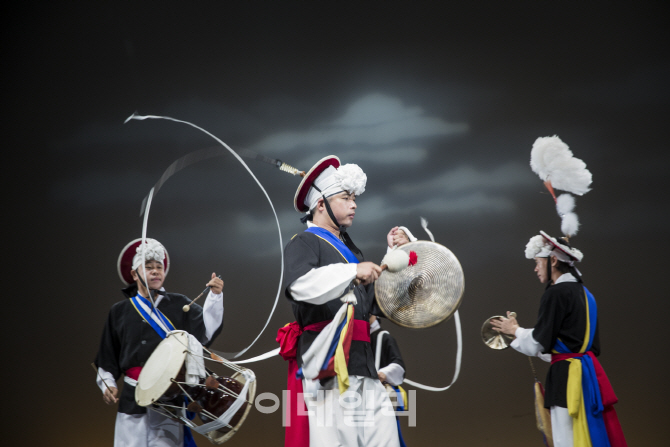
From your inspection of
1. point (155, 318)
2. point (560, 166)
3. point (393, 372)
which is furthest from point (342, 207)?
point (560, 166)

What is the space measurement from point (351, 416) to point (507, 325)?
1.67m

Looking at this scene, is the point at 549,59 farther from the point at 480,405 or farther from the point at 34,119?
the point at 34,119

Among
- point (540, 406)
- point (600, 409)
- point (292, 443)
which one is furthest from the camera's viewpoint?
point (540, 406)

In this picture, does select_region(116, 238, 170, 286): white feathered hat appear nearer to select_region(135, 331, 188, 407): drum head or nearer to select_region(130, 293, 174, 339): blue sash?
select_region(130, 293, 174, 339): blue sash

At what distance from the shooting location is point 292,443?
7.57 ft

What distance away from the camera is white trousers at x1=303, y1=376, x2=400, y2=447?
2.18 m

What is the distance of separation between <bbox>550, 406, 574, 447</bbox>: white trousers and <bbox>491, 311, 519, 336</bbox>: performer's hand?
50cm

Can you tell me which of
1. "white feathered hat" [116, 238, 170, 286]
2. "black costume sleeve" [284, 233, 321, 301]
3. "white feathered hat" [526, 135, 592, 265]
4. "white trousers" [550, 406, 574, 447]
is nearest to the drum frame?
"white feathered hat" [116, 238, 170, 286]

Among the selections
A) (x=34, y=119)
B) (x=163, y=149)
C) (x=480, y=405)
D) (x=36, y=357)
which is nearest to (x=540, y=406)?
(x=480, y=405)

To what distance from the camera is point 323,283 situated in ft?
6.88

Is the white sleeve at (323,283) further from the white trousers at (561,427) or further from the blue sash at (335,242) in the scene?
the white trousers at (561,427)

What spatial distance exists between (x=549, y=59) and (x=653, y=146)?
1122mm

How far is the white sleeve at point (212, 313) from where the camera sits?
341 centimetres

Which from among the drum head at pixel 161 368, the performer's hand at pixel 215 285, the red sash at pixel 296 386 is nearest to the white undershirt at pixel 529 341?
the red sash at pixel 296 386
